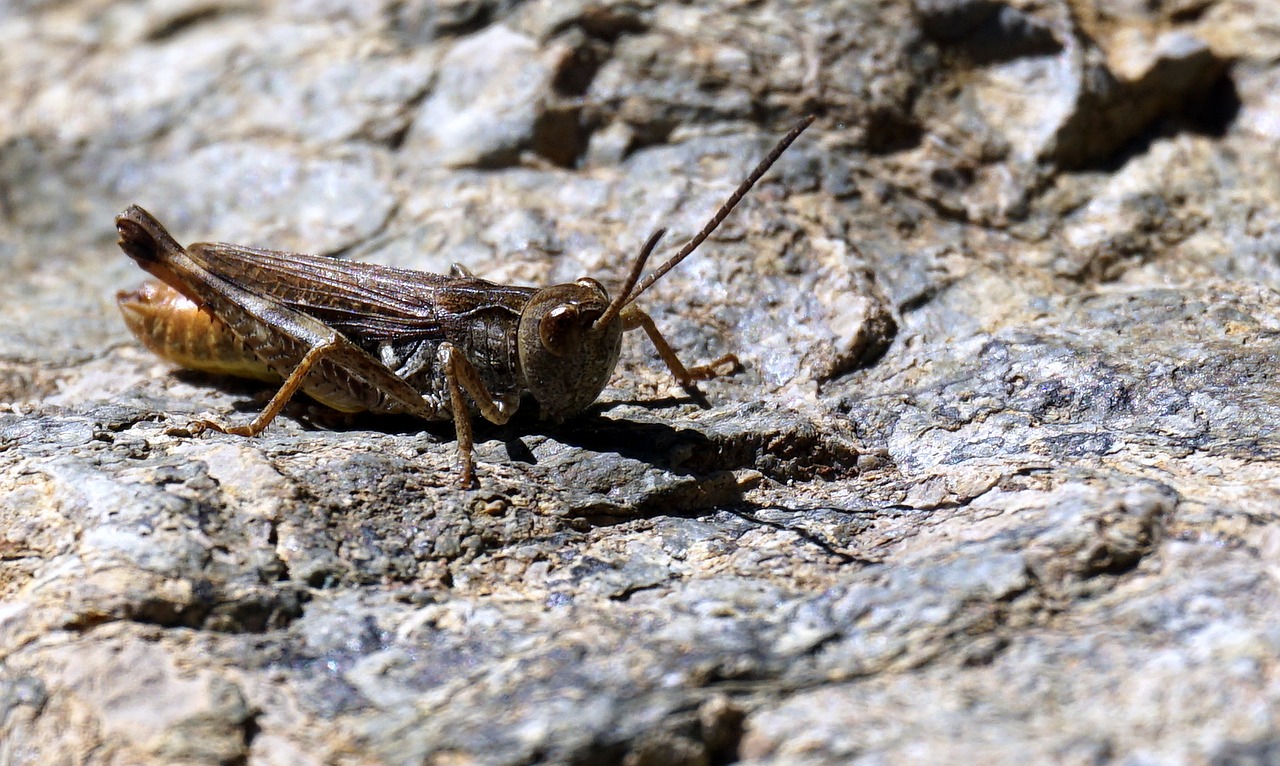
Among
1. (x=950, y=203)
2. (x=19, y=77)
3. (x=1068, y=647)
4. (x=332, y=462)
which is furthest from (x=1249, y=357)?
(x=19, y=77)

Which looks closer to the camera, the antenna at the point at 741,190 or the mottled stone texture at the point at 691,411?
the mottled stone texture at the point at 691,411

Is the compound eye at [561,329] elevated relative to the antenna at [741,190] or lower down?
lower down

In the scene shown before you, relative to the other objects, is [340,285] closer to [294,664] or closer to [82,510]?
[82,510]

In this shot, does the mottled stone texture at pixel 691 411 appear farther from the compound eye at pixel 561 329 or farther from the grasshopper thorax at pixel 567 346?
the compound eye at pixel 561 329

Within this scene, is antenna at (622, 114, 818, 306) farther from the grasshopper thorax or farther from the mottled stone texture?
the mottled stone texture

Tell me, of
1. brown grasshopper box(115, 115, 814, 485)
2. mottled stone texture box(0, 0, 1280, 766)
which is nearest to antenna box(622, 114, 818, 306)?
brown grasshopper box(115, 115, 814, 485)

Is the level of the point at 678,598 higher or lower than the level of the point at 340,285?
lower

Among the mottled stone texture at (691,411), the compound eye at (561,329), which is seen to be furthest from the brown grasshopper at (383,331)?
the mottled stone texture at (691,411)

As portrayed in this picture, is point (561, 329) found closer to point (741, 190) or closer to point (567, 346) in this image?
point (567, 346)
